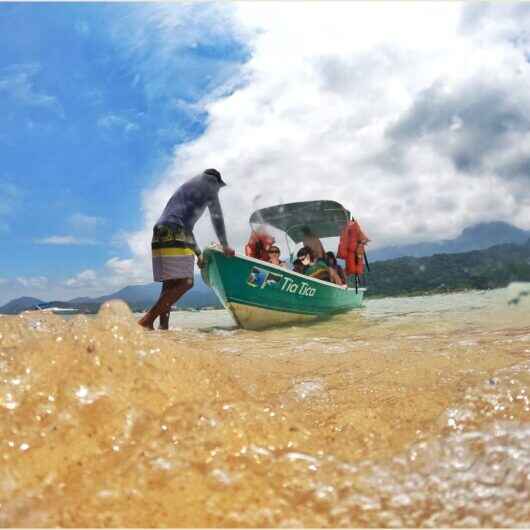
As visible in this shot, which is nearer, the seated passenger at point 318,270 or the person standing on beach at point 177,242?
the person standing on beach at point 177,242

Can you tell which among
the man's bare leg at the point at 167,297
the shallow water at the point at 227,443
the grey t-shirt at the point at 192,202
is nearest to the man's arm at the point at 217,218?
the grey t-shirt at the point at 192,202

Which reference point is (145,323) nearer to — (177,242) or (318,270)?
(177,242)

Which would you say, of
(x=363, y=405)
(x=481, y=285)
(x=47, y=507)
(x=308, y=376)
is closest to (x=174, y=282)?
(x=308, y=376)

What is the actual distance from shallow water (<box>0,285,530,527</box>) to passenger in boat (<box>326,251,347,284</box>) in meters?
9.79

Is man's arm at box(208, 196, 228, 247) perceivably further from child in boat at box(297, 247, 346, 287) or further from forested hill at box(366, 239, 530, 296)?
forested hill at box(366, 239, 530, 296)

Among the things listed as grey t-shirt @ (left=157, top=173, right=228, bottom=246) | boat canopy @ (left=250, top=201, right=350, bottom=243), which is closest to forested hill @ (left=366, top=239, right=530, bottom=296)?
boat canopy @ (left=250, top=201, right=350, bottom=243)

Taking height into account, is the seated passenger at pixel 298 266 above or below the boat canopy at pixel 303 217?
below

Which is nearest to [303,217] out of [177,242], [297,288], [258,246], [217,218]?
[258,246]

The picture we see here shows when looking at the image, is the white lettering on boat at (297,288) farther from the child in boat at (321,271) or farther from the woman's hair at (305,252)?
the woman's hair at (305,252)

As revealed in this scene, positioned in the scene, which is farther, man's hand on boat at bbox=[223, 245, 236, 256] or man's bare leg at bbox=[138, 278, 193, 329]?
man's hand on boat at bbox=[223, 245, 236, 256]

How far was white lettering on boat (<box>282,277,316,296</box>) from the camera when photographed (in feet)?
29.0

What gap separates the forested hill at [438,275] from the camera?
130 ft

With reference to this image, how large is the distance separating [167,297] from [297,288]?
11.5ft

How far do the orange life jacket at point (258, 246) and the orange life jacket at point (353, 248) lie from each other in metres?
2.01
